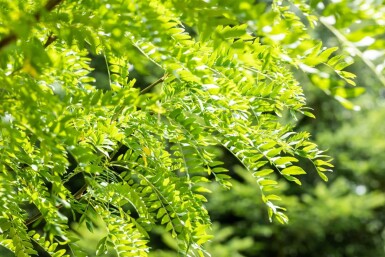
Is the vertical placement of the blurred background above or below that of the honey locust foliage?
below

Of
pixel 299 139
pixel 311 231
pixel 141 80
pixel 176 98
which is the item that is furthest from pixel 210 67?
pixel 141 80

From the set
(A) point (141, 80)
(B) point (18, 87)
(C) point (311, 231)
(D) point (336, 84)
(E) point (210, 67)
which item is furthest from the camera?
(A) point (141, 80)

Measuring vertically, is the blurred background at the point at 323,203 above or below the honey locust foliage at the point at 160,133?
below

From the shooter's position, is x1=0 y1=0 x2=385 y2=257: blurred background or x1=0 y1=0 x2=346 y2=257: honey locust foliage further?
x1=0 y1=0 x2=385 y2=257: blurred background

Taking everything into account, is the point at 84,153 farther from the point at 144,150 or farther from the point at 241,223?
the point at 241,223

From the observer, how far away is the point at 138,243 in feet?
2.60

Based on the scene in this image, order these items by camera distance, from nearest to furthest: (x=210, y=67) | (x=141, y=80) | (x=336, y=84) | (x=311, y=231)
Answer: (x=336, y=84) < (x=210, y=67) < (x=311, y=231) < (x=141, y=80)

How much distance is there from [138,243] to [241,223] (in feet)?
16.9

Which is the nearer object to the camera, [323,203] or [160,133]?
[160,133]

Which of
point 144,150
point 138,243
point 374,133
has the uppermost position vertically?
point 144,150

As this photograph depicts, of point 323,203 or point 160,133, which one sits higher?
point 160,133

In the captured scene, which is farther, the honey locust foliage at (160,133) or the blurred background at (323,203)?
the blurred background at (323,203)

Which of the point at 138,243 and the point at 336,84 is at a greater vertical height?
the point at 336,84

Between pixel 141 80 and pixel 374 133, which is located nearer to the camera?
pixel 374 133
